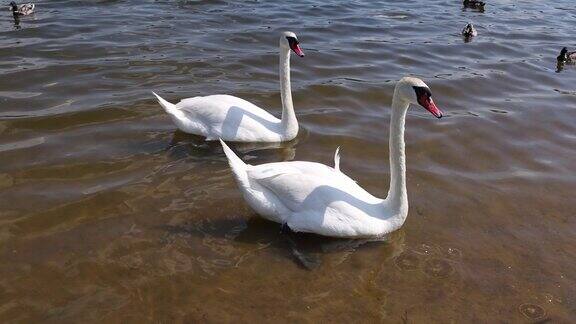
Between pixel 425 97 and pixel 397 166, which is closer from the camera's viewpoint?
pixel 425 97

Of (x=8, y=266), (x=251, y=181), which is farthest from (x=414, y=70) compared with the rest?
(x=8, y=266)

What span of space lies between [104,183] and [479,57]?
957 cm

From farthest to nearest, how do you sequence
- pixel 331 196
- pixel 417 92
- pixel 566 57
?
pixel 566 57 < pixel 331 196 < pixel 417 92

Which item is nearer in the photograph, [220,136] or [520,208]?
[520,208]

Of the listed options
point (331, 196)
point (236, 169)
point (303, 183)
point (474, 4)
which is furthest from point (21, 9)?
point (474, 4)

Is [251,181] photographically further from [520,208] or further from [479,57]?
[479,57]

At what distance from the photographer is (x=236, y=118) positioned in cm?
841

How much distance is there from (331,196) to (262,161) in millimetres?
2491

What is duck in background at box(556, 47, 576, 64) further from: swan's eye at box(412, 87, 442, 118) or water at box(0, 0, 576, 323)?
swan's eye at box(412, 87, 442, 118)

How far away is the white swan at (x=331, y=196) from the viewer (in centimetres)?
598

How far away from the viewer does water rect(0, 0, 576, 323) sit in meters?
5.45

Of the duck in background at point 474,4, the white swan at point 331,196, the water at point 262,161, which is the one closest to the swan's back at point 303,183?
the white swan at point 331,196

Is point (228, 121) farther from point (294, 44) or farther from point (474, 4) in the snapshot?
point (474, 4)

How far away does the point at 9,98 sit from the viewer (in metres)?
9.80
